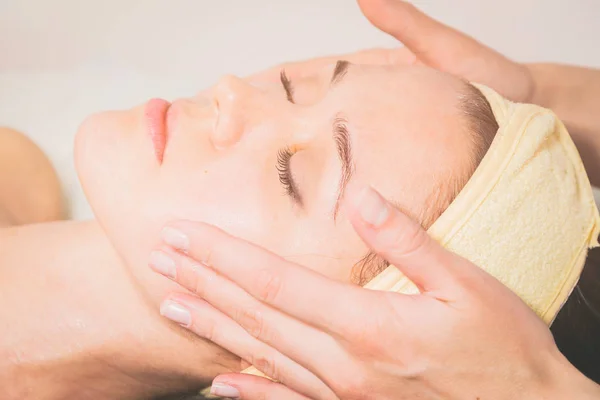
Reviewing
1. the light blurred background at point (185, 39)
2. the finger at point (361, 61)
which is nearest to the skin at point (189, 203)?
the finger at point (361, 61)

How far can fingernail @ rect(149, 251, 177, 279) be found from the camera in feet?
2.25

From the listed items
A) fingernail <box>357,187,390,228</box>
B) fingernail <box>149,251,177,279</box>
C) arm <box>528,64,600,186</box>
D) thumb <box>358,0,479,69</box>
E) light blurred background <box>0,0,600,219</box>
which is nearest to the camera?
fingernail <box>357,187,390,228</box>

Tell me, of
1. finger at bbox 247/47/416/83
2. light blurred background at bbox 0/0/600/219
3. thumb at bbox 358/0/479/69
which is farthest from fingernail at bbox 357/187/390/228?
→ light blurred background at bbox 0/0/600/219

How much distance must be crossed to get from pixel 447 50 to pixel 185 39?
86 centimetres

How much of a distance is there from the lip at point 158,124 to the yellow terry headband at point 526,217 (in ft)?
1.08

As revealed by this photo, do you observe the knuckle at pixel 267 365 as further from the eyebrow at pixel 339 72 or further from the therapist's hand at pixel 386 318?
the eyebrow at pixel 339 72

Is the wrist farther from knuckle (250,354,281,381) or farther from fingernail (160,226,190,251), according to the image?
fingernail (160,226,190,251)

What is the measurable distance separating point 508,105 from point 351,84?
239 millimetres

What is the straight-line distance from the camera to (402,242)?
1.99ft

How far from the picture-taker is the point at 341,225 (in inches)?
28.3

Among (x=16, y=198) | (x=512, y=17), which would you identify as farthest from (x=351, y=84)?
(x=512, y=17)

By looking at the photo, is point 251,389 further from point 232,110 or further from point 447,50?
point 447,50

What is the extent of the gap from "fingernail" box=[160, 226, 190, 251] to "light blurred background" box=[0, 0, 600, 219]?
92 centimetres

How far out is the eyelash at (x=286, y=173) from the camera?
0.74 metres
